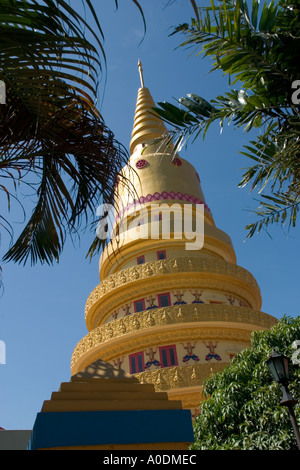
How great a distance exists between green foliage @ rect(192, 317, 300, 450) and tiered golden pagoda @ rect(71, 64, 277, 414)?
3161 millimetres

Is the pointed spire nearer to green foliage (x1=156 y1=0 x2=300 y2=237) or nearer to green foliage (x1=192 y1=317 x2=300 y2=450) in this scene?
green foliage (x1=192 y1=317 x2=300 y2=450)

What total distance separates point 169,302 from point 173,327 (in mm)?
1682

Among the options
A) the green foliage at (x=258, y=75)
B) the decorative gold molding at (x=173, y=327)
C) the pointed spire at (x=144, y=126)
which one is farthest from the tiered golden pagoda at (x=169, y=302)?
the green foliage at (x=258, y=75)

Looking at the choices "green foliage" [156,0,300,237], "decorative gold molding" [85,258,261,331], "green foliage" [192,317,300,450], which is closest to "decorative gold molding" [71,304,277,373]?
"decorative gold molding" [85,258,261,331]

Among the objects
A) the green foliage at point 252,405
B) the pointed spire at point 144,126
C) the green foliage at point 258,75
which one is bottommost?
the green foliage at point 252,405

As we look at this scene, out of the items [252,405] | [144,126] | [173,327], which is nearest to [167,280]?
[173,327]

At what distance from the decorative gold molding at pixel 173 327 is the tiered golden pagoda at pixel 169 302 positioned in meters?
0.03

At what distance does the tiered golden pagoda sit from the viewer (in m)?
13.4

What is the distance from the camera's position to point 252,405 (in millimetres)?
8320

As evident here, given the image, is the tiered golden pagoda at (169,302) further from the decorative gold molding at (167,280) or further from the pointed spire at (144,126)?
the pointed spire at (144,126)

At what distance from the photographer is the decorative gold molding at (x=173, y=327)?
538 inches

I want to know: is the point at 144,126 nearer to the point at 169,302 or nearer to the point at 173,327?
the point at 169,302
